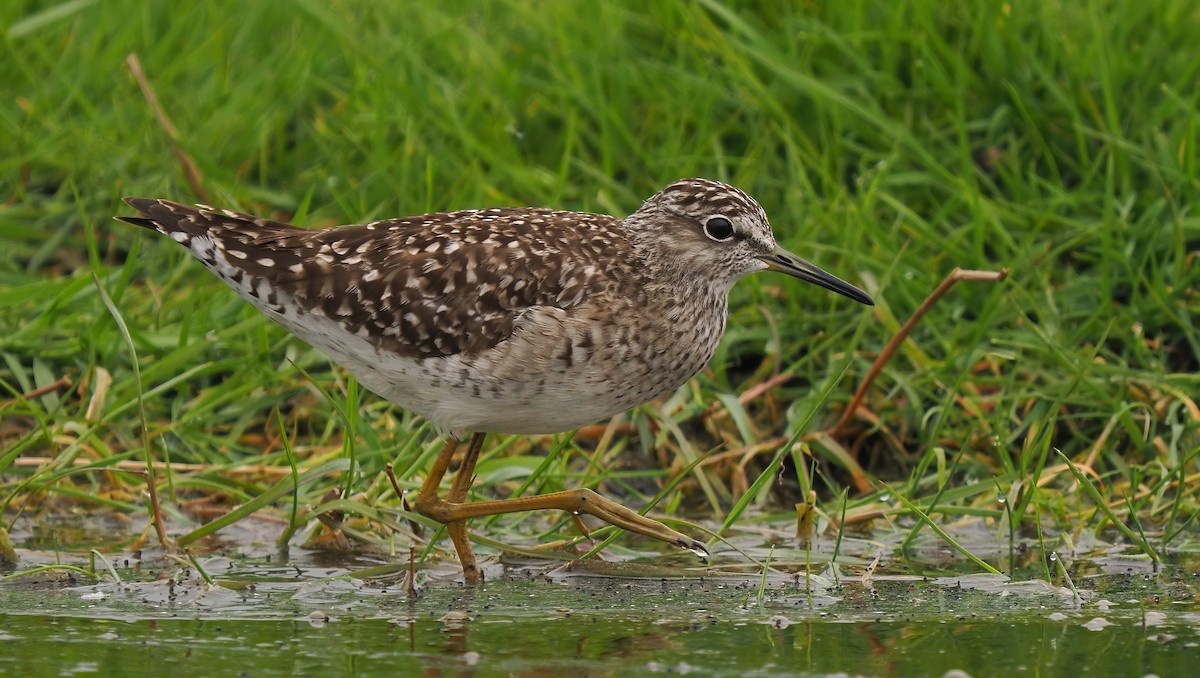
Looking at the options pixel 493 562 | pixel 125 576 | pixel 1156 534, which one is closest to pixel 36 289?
pixel 125 576

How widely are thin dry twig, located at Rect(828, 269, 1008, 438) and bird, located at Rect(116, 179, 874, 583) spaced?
554mm

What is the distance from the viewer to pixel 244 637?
5859mm

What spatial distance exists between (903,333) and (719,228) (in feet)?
3.84

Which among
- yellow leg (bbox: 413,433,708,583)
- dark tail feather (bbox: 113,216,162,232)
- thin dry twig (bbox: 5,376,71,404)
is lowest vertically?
yellow leg (bbox: 413,433,708,583)

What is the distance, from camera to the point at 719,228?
7234 mm

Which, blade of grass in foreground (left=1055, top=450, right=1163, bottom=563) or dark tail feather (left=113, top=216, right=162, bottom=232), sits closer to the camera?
blade of grass in foreground (left=1055, top=450, right=1163, bottom=563)

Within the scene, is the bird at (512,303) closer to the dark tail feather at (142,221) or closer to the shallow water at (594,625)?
the dark tail feather at (142,221)

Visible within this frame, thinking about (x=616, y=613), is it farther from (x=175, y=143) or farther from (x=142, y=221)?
(x=175, y=143)

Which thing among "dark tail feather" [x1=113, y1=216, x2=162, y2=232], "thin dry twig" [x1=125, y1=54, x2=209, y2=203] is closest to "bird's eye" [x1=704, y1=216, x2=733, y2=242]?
"dark tail feather" [x1=113, y1=216, x2=162, y2=232]

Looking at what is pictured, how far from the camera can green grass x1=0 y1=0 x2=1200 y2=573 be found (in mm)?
7906

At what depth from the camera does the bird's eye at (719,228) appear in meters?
7.22

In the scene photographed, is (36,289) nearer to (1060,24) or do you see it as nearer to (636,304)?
(636,304)

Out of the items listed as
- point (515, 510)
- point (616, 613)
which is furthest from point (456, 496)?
point (616, 613)

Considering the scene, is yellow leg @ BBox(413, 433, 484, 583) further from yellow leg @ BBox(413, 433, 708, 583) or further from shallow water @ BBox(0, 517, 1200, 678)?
shallow water @ BBox(0, 517, 1200, 678)
